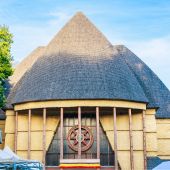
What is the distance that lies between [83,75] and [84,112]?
Result: 324 cm

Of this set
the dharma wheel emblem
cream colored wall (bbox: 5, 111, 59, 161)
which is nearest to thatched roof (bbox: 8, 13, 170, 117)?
cream colored wall (bbox: 5, 111, 59, 161)

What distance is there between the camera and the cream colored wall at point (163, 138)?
36.5m

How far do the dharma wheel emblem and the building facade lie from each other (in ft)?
0.26

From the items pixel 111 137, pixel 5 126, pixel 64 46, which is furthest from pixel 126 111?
pixel 5 126

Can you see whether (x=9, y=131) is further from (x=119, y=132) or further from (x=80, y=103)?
(x=119, y=132)

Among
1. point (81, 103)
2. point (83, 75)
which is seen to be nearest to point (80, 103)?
point (81, 103)

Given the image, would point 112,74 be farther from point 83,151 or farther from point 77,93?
point 83,151

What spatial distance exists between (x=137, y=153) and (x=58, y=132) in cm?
665

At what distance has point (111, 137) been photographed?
33625 mm

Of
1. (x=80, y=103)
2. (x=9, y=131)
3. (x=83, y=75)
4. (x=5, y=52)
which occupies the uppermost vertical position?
(x=5, y=52)

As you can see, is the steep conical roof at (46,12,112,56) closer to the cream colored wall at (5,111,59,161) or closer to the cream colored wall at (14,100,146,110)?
→ the cream colored wall at (14,100,146,110)

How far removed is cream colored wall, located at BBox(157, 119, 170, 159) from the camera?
36531 mm

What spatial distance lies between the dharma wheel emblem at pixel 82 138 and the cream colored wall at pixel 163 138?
6858mm

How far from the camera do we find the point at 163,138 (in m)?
36.8
